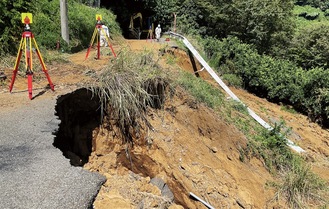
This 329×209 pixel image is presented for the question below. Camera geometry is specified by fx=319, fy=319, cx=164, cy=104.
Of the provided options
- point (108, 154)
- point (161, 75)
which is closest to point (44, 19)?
point (161, 75)

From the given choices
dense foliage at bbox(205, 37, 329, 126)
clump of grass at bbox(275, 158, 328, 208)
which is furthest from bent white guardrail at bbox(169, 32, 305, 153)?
clump of grass at bbox(275, 158, 328, 208)

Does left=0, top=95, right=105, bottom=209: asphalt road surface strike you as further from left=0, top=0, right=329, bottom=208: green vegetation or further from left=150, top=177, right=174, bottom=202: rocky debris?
left=150, top=177, right=174, bottom=202: rocky debris

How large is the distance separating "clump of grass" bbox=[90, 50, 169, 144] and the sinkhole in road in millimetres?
220

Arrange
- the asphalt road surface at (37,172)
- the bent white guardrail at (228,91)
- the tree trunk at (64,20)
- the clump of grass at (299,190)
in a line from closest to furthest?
the asphalt road surface at (37,172), the clump of grass at (299,190), the tree trunk at (64,20), the bent white guardrail at (228,91)

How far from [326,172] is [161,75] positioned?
6686mm

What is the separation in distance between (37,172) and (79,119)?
7.28ft

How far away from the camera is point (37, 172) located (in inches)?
166

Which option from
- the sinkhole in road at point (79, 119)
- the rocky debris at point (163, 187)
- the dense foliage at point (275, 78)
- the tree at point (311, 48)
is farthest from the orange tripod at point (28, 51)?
the tree at point (311, 48)

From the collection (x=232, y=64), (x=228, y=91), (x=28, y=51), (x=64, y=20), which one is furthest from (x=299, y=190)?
(x=232, y=64)

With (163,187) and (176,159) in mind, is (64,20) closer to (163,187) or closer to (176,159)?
(176,159)

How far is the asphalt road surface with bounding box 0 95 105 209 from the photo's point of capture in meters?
3.77

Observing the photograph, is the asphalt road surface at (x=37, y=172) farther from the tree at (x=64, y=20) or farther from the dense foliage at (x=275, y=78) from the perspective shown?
the dense foliage at (x=275, y=78)

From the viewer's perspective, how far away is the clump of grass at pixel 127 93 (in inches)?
249

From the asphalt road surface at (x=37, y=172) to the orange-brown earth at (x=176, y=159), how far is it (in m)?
0.66
